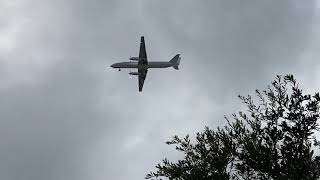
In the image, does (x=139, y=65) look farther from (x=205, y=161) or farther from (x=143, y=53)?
(x=205, y=161)

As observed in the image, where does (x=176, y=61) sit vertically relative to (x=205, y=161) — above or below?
above

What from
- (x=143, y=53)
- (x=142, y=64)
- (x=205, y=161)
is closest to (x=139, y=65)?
(x=142, y=64)

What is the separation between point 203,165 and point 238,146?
1734 mm

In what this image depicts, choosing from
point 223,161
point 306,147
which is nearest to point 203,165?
point 223,161

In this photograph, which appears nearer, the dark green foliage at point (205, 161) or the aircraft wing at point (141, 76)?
the dark green foliage at point (205, 161)

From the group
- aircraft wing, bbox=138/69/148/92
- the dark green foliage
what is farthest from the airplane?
the dark green foliage

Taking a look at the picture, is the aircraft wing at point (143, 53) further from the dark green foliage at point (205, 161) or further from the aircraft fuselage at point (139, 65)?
the dark green foliage at point (205, 161)

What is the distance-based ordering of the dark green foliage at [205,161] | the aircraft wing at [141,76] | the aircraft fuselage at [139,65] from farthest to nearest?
the aircraft wing at [141,76] → the aircraft fuselage at [139,65] → the dark green foliage at [205,161]

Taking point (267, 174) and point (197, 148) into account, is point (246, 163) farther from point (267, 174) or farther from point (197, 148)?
point (197, 148)

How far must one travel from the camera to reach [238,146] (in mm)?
24359

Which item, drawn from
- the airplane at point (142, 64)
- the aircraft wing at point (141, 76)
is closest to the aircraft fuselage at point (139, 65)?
the airplane at point (142, 64)

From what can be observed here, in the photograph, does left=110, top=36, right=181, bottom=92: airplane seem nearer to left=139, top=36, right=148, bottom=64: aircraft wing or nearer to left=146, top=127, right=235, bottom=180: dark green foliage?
left=139, top=36, right=148, bottom=64: aircraft wing

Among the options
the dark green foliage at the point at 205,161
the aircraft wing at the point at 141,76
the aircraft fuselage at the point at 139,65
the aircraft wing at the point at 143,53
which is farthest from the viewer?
the aircraft wing at the point at 141,76

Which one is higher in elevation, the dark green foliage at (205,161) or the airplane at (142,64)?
the airplane at (142,64)
